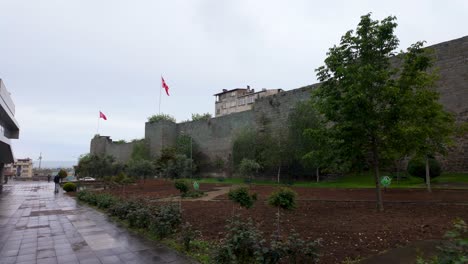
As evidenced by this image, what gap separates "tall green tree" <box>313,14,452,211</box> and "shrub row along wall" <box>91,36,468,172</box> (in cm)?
1218

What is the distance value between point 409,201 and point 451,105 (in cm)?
1222

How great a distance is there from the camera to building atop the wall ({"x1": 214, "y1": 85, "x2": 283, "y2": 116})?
63.3 metres

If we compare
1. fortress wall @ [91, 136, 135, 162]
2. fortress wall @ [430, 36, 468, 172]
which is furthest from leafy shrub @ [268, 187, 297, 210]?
fortress wall @ [91, 136, 135, 162]

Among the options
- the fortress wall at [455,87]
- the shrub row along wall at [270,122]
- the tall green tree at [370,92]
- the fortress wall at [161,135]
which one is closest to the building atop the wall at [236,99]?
the fortress wall at [161,135]

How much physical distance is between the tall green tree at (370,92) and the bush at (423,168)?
25.8 feet

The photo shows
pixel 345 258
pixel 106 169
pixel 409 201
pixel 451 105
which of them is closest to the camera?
pixel 345 258

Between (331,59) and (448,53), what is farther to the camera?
(448,53)

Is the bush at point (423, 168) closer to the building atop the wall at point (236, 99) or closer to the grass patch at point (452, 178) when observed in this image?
the grass patch at point (452, 178)

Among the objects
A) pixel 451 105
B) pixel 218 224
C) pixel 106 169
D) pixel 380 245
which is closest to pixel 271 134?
pixel 451 105

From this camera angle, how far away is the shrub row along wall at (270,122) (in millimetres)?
19031

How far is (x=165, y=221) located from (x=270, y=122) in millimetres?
26034

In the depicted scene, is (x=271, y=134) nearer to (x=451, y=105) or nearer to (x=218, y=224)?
(x=451, y=105)

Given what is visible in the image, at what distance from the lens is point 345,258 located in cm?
473

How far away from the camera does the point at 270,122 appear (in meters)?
32.2
